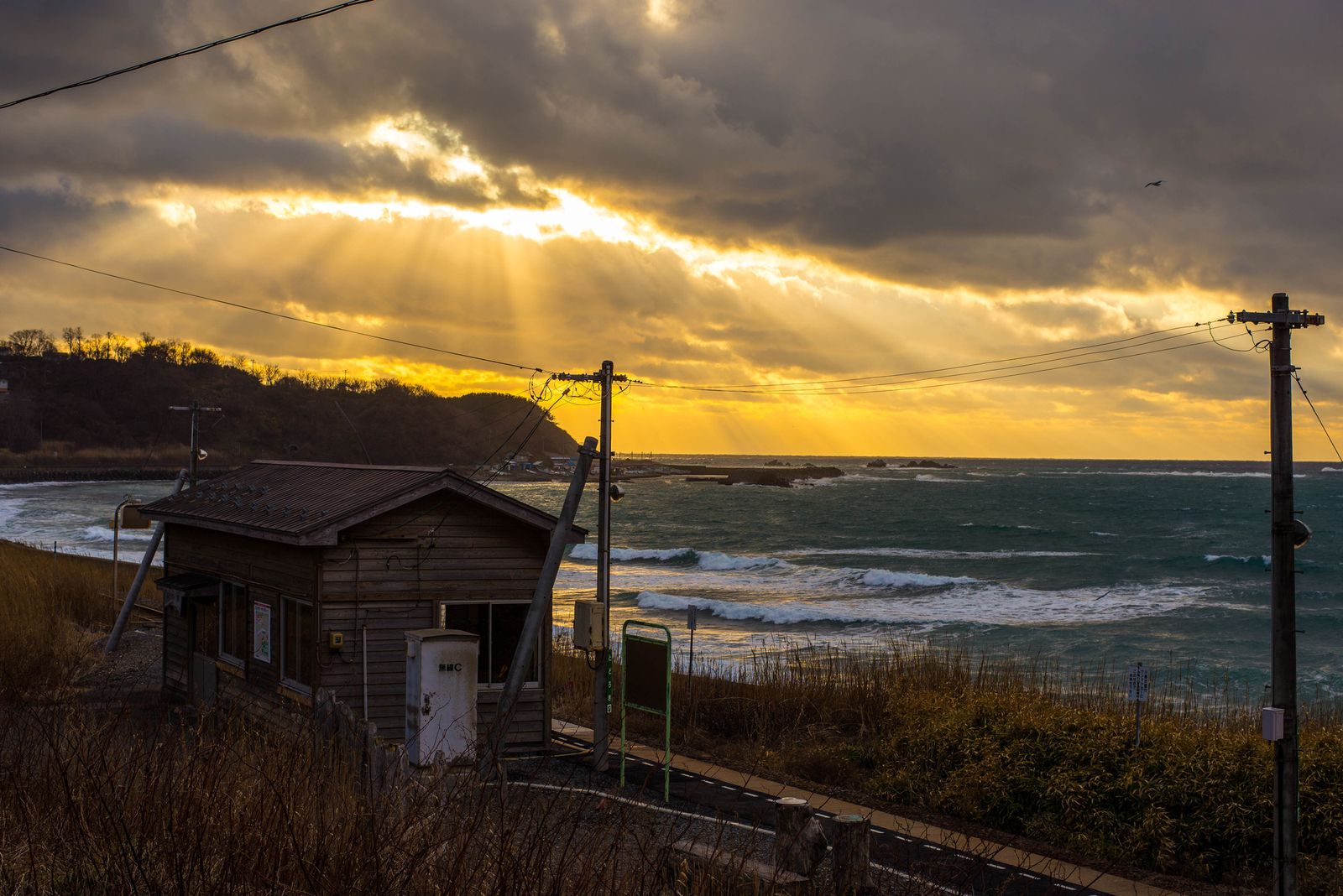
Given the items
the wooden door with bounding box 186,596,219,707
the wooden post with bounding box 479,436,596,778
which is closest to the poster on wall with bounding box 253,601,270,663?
the wooden door with bounding box 186,596,219,707

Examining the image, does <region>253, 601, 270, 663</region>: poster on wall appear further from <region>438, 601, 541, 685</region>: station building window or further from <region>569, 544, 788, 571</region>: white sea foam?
<region>569, 544, 788, 571</region>: white sea foam

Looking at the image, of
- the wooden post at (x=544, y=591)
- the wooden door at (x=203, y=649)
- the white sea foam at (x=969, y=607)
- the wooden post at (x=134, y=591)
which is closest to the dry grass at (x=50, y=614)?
the wooden post at (x=134, y=591)

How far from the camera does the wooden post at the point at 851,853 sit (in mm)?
6453

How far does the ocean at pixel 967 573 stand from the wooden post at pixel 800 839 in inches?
336

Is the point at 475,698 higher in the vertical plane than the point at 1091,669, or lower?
higher

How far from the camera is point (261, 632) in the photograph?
17547 millimetres


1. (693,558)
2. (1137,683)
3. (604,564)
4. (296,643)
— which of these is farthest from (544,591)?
(693,558)

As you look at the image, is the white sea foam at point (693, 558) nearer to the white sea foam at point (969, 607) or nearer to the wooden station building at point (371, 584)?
the white sea foam at point (969, 607)

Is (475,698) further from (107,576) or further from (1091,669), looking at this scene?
(107,576)

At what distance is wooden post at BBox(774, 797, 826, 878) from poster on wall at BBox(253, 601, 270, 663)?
1259cm

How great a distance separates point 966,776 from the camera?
50.4 ft

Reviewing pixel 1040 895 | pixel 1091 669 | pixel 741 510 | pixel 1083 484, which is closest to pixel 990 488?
pixel 1083 484

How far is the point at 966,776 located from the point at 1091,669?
66.2 feet

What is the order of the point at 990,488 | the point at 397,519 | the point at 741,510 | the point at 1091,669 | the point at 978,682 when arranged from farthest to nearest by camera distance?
the point at 990,488
the point at 741,510
the point at 1091,669
the point at 978,682
the point at 397,519
